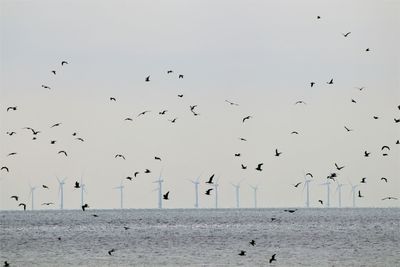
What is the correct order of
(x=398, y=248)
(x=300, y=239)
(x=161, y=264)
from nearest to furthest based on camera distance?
(x=161, y=264)
(x=398, y=248)
(x=300, y=239)

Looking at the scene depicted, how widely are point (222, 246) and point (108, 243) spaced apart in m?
15.5

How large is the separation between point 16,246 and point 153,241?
16.2 metres

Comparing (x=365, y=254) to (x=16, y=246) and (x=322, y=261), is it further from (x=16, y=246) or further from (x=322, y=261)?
(x=16, y=246)

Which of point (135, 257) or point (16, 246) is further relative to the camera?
point (16, 246)

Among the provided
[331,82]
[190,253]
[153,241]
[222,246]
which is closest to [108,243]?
[153,241]

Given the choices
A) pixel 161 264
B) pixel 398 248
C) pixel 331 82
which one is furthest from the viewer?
pixel 398 248

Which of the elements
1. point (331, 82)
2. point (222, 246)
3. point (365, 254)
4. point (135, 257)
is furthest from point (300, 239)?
point (331, 82)

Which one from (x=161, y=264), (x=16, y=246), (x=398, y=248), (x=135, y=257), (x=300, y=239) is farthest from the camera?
(x=300, y=239)

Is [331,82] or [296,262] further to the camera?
[296,262]

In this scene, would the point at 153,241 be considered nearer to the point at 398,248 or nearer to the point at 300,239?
the point at 300,239

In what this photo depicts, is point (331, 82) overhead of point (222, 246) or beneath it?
overhead

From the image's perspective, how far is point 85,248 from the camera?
4085 inches

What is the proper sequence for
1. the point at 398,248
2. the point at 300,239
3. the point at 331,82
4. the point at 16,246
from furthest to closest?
the point at 300,239, the point at 16,246, the point at 398,248, the point at 331,82

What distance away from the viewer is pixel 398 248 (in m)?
101
